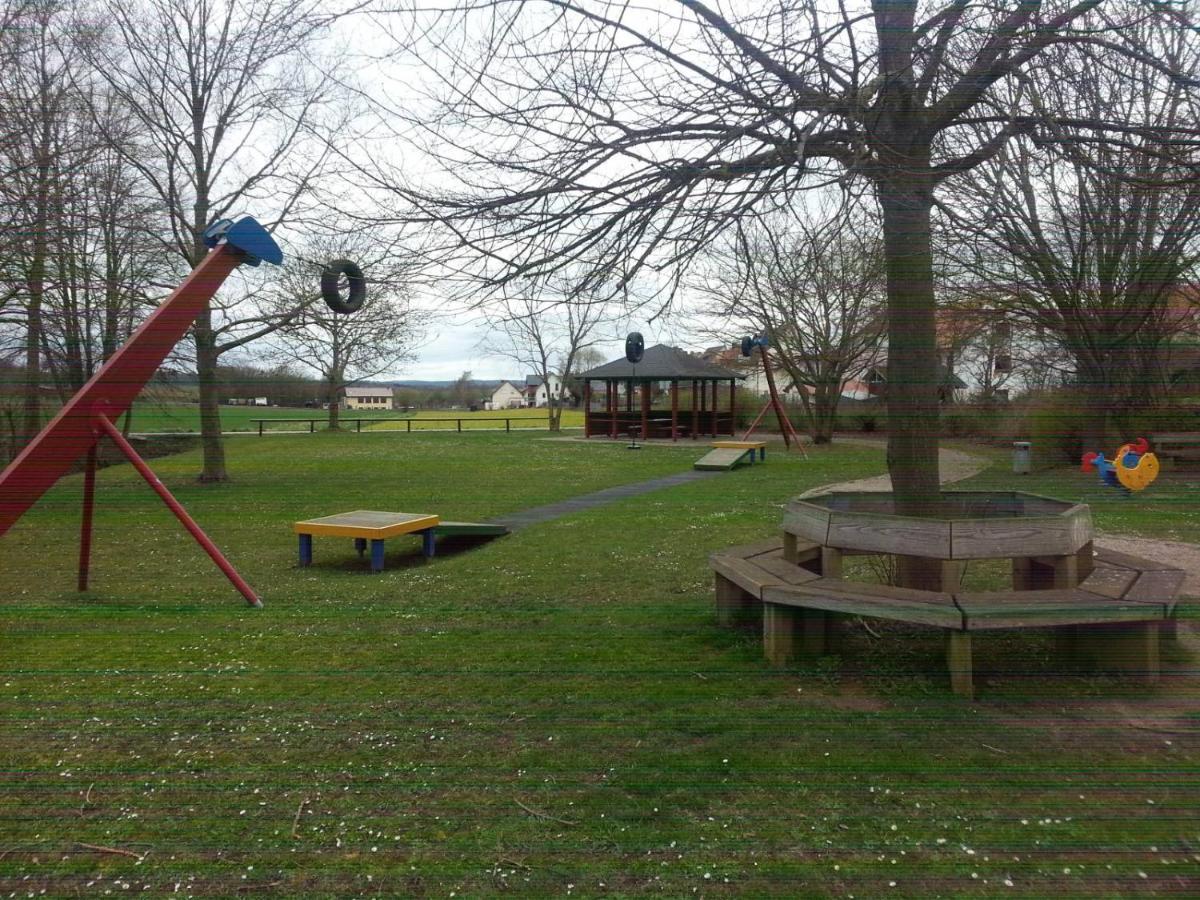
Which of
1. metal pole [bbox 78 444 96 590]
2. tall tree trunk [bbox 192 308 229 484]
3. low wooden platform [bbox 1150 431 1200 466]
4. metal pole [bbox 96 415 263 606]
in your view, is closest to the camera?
metal pole [bbox 96 415 263 606]

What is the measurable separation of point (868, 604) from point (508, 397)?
130 ft

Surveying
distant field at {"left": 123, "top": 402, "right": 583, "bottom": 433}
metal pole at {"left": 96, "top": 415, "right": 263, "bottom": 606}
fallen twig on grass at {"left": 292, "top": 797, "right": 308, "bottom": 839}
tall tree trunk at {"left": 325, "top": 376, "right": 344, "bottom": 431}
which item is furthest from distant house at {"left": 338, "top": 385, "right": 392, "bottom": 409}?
fallen twig on grass at {"left": 292, "top": 797, "right": 308, "bottom": 839}

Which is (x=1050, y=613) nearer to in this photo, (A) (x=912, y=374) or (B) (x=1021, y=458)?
(A) (x=912, y=374)

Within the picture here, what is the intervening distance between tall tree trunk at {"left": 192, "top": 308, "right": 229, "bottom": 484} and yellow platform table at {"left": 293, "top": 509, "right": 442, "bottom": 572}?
17.9ft

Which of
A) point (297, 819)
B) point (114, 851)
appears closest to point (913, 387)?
point (297, 819)

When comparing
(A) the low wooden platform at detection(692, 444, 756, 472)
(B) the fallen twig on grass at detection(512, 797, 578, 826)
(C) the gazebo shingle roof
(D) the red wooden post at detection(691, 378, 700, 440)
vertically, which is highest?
(C) the gazebo shingle roof

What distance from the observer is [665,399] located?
21109 millimetres

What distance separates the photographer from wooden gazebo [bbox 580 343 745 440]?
17953mm

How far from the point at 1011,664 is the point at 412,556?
3772 millimetres

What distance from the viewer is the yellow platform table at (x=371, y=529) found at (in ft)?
15.4

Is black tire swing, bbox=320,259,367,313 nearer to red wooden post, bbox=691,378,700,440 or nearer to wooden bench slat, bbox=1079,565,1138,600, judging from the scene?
wooden bench slat, bbox=1079,565,1138,600

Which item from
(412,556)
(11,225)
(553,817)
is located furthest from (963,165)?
(11,225)

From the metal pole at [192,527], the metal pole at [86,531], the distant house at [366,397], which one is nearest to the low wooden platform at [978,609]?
the metal pole at [192,527]

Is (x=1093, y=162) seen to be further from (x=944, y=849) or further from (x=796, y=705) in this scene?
(x=944, y=849)
